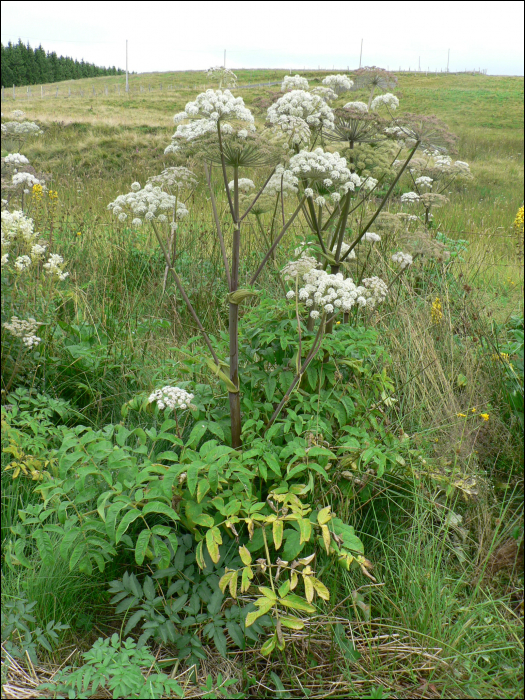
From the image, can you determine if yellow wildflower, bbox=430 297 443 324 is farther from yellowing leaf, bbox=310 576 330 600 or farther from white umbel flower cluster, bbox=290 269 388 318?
yellowing leaf, bbox=310 576 330 600

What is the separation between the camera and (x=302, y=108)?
104 inches

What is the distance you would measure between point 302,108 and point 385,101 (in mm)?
906

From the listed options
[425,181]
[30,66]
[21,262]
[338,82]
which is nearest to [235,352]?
[21,262]

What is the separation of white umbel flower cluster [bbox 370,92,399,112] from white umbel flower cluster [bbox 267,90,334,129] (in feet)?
2.32

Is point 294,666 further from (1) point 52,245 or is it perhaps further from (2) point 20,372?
(1) point 52,245

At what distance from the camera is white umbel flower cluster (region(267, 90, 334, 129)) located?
2588 millimetres

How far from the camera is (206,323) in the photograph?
4242 millimetres

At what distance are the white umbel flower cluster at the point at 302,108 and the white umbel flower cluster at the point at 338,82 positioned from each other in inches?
22.1

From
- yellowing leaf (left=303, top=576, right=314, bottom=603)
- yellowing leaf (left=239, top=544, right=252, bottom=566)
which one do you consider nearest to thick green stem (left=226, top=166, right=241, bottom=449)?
yellowing leaf (left=239, top=544, right=252, bottom=566)

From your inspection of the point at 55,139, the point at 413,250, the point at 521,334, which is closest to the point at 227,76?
the point at 413,250

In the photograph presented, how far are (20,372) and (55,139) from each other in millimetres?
22715

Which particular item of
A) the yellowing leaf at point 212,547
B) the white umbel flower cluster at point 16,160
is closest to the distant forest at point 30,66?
the white umbel flower cluster at point 16,160

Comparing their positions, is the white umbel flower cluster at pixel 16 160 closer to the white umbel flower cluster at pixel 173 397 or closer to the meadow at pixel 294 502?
the meadow at pixel 294 502

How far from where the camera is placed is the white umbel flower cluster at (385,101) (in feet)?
10.5
